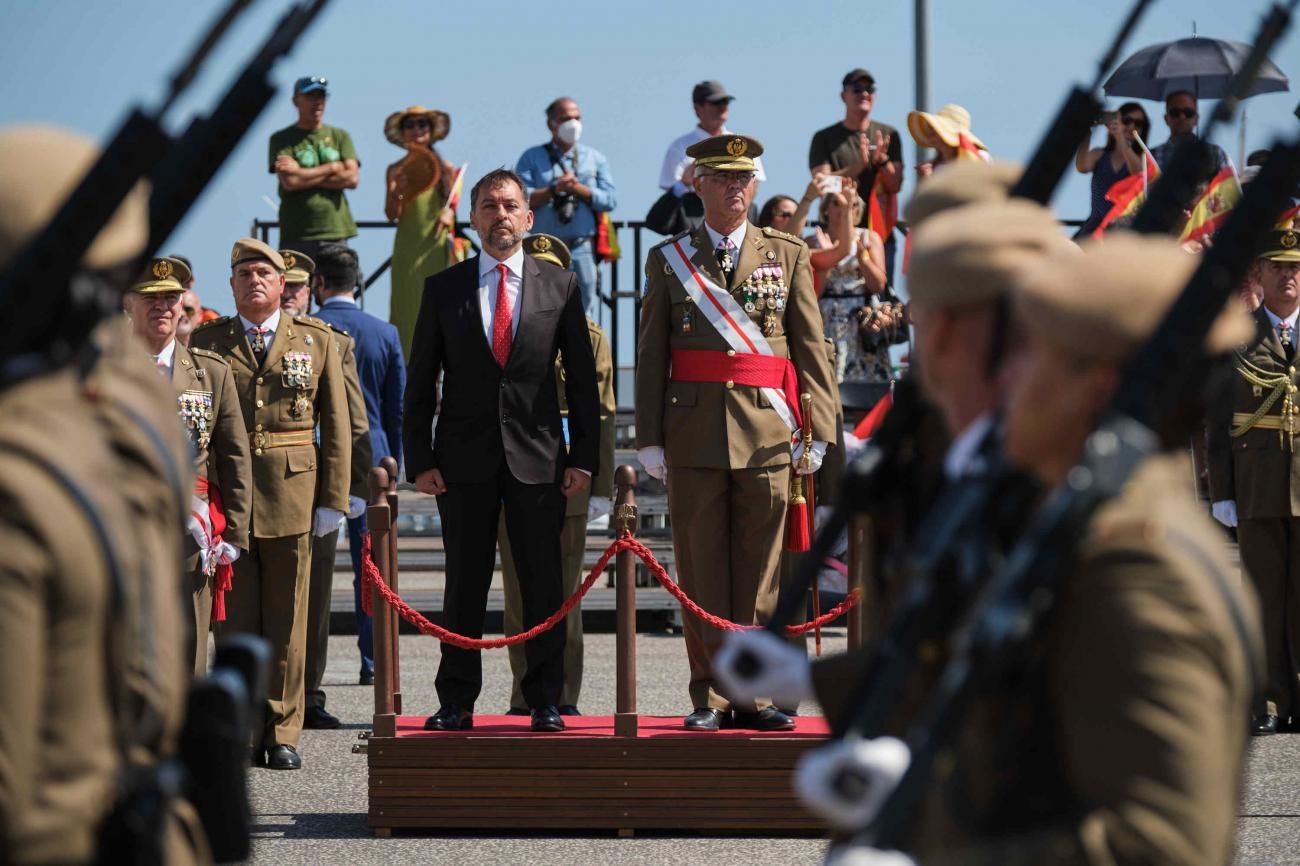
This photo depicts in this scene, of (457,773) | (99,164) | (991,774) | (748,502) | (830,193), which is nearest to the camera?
(991,774)

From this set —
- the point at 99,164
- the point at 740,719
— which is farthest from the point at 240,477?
the point at 99,164

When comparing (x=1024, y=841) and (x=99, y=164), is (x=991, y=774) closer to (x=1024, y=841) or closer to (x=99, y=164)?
(x=1024, y=841)

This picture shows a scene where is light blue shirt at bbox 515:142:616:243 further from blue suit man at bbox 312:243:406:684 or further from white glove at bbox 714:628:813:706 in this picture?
white glove at bbox 714:628:813:706

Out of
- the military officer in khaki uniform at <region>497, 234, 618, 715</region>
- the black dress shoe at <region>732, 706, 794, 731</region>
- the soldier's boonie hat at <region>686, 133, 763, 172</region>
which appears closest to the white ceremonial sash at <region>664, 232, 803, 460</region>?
the soldier's boonie hat at <region>686, 133, 763, 172</region>

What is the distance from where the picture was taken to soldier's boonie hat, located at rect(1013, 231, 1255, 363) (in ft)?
8.14

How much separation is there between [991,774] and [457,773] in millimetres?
5197

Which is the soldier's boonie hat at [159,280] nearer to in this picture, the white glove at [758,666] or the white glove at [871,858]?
the white glove at [758,666]

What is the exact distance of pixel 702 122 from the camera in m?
13.6

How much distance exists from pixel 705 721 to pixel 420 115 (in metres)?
7.67

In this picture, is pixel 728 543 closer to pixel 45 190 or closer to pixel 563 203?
pixel 45 190

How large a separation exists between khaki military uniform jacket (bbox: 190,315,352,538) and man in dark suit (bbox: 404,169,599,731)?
3.26 feet

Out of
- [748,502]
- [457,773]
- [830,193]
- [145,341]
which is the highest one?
[830,193]

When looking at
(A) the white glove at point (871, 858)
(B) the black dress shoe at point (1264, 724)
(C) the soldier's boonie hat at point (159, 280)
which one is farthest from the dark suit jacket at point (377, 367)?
(A) the white glove at point (871, 858)

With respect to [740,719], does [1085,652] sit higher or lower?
higher
